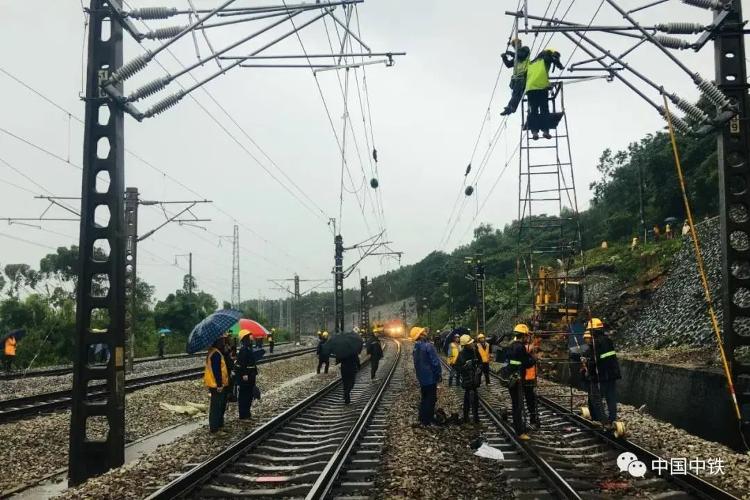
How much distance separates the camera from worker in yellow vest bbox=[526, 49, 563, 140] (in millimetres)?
12641

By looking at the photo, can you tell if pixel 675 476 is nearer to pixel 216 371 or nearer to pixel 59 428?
pixel 216 371

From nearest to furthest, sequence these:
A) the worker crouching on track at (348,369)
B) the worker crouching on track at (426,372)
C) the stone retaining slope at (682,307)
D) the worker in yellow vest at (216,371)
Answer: the worker in yellow vest at (216,371)
the worker crouching on track at (426,372)
the worker crouching on track at (348,369)
the stone retaining slope at (682,307)

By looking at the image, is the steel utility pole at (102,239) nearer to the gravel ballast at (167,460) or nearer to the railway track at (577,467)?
the gravel ballast at (167,460)

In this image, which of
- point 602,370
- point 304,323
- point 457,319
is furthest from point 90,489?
point 304,323

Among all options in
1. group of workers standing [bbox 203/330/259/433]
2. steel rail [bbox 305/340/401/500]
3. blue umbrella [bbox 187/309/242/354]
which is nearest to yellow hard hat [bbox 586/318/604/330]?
steel rail [bbox 305/340/401/500]

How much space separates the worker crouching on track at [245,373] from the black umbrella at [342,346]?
8.66ft

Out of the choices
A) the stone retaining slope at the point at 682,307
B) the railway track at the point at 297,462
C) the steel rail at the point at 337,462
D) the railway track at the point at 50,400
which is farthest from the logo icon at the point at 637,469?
the stone retaining slope at the point at 682,307

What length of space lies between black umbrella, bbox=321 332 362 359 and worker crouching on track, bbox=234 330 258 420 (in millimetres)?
2638

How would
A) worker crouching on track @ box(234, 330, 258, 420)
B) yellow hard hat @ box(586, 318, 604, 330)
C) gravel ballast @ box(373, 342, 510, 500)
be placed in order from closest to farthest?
gravel ballast @ box(373, 342, 510, 500) → yellow hard hat @ box(586, 318, 604, 330) → worker crouching on track @ box(234, 330, 258, 420)

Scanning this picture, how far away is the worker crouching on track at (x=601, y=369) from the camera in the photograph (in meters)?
10.9

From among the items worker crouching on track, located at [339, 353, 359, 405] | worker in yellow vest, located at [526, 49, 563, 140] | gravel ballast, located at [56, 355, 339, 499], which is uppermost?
worker in yellow vest, located at [526, 49, 563, 140]

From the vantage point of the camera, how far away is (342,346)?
1599 centimetres

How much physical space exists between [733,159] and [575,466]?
5537 millimetres

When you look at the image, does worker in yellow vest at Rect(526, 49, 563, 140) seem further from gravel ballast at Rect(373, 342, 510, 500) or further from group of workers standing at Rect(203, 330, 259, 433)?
group of workers standing at Rect(203, 330, 259, 433)
